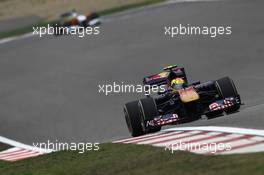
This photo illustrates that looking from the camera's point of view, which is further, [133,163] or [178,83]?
[178,83]

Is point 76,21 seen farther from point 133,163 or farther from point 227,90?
point 133,163

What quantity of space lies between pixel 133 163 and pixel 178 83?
4452mm

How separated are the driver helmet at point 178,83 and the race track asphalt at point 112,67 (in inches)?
31.9

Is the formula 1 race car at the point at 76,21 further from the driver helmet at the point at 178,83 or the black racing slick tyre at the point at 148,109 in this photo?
the black racing slick tyre at the point at 148,109

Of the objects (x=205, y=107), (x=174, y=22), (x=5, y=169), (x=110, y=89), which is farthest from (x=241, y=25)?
(x=5, y=169)

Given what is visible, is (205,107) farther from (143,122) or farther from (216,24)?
(216,24)

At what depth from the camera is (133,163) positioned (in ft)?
32.6

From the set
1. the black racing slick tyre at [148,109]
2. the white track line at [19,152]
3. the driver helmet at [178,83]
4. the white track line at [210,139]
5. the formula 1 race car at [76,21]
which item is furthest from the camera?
the formula 1 race car at [76,21]

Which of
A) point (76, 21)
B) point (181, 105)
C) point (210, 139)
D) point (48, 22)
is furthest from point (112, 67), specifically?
point (48, 22)

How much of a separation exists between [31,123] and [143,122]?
20.0 feet

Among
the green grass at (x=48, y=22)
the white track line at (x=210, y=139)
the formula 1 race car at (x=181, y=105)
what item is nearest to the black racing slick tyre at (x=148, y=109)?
the formula 1 race car at (x=181, y=105)

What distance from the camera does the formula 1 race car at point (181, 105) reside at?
44.0 feet

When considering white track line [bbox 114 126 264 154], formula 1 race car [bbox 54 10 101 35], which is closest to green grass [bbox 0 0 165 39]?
formula 1 race car [bbox 54 10 101 35]

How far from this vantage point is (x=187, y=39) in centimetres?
2853
